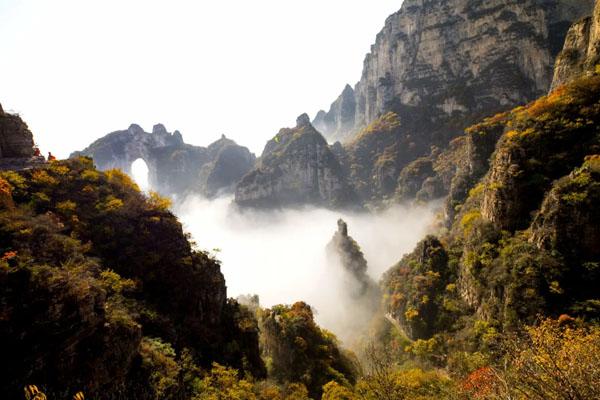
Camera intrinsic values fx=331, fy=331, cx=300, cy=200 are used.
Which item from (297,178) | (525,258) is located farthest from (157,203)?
(297,178)

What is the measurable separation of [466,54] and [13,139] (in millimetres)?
162408

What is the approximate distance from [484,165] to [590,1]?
103366 millimetres

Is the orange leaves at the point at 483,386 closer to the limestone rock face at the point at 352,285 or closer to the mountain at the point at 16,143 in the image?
the mountain at the point at 16,143

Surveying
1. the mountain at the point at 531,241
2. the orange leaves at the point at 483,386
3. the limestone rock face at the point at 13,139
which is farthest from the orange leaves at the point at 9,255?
the mountain at the point at 531,241

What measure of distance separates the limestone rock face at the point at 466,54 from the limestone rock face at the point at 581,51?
84266 mm

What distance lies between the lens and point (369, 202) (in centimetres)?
17050

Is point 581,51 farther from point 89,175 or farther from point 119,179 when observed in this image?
point 89,175

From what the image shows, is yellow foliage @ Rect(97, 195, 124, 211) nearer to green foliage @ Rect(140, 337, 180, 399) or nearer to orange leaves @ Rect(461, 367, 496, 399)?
green foliage @ Rect(140, 337, 180, 399)

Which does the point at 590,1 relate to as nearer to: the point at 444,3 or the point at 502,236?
the point at 444,3

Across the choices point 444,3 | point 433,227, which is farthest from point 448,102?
point 433,227

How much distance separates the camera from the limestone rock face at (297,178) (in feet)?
599

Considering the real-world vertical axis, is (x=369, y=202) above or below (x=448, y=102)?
below

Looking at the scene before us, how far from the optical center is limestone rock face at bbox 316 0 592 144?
122250 mm

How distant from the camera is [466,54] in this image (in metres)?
146
